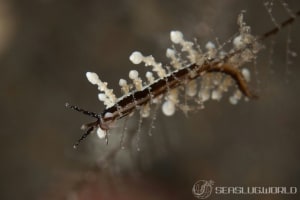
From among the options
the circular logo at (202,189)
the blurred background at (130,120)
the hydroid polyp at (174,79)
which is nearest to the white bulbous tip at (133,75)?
the hydroid polyp at (174,79)

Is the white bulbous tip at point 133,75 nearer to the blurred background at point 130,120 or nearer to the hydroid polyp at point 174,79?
the hydroid polyp at point 174,79

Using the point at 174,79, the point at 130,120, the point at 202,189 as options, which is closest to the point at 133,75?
the point at 174,79

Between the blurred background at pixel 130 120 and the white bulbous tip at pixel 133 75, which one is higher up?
the blurred background at pixel 130 120

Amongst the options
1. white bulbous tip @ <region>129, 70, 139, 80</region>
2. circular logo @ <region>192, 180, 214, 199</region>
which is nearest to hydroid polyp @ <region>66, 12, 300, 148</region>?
white bulbous tip @ <region>129, 70, 139, 80</region>

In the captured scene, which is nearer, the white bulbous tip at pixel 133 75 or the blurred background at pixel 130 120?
the white bulbous tip at pixel 133 75

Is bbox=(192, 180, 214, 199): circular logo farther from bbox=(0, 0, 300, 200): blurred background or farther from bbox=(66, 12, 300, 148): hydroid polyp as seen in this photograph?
bbox=(66, 12, 300, 148): hydroid polyp

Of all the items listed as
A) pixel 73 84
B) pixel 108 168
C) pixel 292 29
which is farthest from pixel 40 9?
pixel 292 29

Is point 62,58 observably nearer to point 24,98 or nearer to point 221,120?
point 24,98

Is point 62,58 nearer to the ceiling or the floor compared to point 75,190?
nearer to the ceiling
